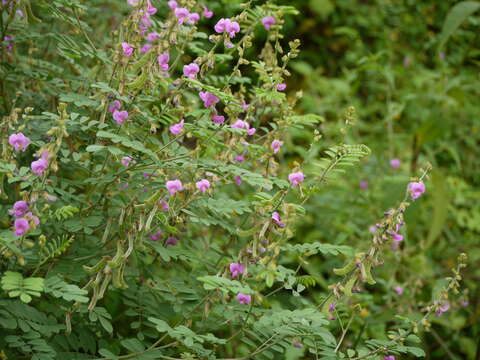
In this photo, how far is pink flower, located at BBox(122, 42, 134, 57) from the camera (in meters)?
1.70

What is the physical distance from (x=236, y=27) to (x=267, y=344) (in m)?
0.90

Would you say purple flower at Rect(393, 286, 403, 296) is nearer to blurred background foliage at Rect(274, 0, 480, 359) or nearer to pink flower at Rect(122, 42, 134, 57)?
blurred background foliage at Rect(274, 0, 480, 359)

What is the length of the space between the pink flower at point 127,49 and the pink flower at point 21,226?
55 centimetres

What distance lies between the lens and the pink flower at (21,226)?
147cm

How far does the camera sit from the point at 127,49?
67.3 inches

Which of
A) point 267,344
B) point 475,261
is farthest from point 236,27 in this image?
point 475,261

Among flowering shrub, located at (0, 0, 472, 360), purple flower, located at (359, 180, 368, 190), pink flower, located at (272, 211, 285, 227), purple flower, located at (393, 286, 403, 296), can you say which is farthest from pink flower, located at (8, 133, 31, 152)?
purple flower, located at (359, 180, 368, 190)

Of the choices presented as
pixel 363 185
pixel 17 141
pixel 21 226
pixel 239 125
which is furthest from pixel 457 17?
pixel 21 226

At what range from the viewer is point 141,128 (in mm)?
1903

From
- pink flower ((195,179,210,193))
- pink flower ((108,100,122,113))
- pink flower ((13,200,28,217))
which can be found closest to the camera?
pink flower ((13,200,28,217))

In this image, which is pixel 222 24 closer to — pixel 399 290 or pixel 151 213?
pixel 151 213

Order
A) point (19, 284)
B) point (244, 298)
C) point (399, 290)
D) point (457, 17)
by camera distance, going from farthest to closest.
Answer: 1. point (457, 17)
2. point (399, 290)
3. point (244, 298)
4. point (19, 284)

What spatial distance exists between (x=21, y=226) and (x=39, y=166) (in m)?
0.15

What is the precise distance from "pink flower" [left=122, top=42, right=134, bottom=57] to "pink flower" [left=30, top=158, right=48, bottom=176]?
1.35 feet
